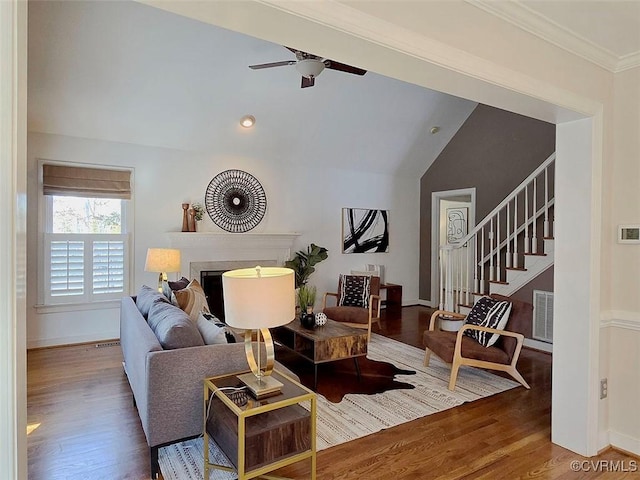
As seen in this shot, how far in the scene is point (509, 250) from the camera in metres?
5.59

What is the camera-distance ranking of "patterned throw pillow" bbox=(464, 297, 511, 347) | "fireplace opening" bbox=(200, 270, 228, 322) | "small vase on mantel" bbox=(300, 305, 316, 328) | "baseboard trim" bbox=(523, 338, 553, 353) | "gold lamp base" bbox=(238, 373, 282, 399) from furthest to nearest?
"fireplace opening" bbox=(200, 270, 228, 322), "baseboard trim" bbox=(523, 338, 553, 353), "small vase on mantel" bbox=(300, 305, 316, 328), "patterned throw pillow" bbox=(464, 297, 511, 347), "gold lamp base" bbox=(238, 373, 282, 399)

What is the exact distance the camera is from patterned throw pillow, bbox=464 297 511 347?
3768 millimetres

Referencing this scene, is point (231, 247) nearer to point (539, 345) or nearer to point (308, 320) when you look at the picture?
point (308, 320)

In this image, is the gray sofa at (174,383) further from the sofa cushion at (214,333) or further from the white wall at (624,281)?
the white wall at (624,281)

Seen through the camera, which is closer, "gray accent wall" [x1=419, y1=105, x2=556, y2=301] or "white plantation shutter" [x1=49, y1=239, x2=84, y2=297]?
"white plantation shutter" [x1=49, y1=239, x2=84, y2=297]

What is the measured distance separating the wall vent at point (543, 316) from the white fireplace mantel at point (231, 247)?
353 centimetres

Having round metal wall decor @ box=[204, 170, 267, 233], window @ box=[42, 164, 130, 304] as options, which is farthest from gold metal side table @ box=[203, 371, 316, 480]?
round metal wall decor @ box=[204, 170, 267, 233]

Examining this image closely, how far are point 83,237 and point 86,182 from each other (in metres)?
0.69

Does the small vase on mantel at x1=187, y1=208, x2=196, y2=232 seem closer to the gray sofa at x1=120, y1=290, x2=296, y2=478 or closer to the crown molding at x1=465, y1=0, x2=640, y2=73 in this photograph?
the gray sofa at x1=120, y1=290, x2=296, y2=478

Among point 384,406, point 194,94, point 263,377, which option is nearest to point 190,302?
point 263,377

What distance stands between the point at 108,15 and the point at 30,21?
665 millimetres

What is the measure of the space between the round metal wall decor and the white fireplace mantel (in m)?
0.21

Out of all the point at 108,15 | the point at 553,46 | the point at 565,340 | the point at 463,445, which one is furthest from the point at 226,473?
the point at 108,15

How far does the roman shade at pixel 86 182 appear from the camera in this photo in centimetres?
482
